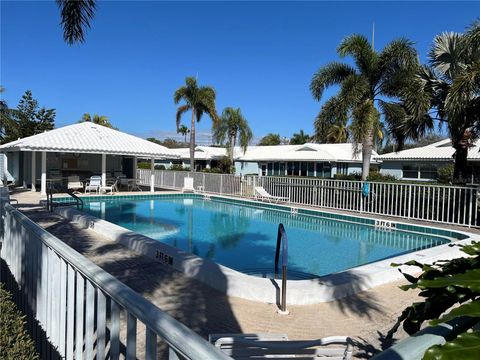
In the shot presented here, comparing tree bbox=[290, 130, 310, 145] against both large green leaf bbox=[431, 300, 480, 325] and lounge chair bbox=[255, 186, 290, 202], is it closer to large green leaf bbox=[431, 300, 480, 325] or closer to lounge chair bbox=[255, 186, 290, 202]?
lounge chair bbox=[255, 186, 290, 202]

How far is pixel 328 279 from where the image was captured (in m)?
6.34

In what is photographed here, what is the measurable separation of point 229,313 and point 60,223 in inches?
330

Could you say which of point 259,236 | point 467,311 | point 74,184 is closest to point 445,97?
point 259,236

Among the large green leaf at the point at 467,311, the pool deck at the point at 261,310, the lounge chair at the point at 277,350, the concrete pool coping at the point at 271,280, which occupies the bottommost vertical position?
the pool deck at the point at 261,310

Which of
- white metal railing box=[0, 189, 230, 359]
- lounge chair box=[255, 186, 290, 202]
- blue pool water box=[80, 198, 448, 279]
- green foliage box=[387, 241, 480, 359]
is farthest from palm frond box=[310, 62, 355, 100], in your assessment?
green foliage box=[387, 241, 480, 359]

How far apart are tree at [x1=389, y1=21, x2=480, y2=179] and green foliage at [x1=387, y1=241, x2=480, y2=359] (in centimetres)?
1306

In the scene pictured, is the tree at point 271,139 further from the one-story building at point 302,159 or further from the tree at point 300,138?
the one-story building at point 302,159

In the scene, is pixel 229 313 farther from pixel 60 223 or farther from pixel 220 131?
A: pixel 220 131

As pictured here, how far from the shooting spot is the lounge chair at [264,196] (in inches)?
774

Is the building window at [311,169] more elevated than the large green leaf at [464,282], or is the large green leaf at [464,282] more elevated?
the building window at [311,169]

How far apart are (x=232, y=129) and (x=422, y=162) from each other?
1932 cm

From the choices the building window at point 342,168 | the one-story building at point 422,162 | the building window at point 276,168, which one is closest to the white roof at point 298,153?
the building window at point 342,168

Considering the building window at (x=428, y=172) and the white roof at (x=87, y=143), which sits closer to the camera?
the white roof at (x=87, y=143)

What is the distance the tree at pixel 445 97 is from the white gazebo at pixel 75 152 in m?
14.5
